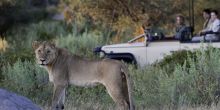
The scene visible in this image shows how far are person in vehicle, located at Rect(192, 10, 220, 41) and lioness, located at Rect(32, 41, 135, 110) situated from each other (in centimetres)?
594

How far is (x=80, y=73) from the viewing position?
426 inches

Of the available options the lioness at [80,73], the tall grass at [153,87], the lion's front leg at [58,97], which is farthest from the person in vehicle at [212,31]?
the lion's front leg at [58,97]

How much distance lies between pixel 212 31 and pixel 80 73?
21.4ft

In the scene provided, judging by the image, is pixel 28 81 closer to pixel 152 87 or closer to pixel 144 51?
pixel 152 87

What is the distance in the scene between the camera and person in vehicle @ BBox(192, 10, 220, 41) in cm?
1639

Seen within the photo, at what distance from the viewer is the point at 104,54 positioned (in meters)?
17.0

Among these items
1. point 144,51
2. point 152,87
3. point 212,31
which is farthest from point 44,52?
point 212,31

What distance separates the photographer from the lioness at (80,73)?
1035 centimetres

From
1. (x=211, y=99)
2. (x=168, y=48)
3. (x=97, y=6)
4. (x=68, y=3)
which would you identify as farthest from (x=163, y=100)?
(x=68, y=3)

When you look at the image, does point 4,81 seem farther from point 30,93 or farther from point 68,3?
point 68,3

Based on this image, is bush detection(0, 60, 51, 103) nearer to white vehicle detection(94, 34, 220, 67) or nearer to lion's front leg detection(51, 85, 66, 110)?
lion's front leg detection(51, 85, 66, 110)

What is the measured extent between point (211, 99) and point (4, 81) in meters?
3.98

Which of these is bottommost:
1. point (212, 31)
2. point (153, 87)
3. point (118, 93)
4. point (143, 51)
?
point (153, 87)

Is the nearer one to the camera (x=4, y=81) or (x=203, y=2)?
(x=4, y=81)
